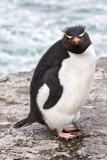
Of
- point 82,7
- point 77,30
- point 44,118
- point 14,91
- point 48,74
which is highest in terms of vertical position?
point 77,30

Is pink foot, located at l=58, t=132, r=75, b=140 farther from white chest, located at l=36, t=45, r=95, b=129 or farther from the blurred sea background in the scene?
the blurred sea background

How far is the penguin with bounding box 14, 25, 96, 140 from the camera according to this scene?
152 inches

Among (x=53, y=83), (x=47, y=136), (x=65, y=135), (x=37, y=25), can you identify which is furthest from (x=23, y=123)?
(x=37, y=25)

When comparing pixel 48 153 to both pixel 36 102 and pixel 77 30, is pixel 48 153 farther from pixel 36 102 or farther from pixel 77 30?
pixel 77 30

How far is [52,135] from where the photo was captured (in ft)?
13.9

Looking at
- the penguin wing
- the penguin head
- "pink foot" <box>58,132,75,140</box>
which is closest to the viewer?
the penguin head

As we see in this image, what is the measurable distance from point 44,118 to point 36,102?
0.18 metres

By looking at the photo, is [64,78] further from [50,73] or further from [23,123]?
[23,123]

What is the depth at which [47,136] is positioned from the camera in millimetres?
4230

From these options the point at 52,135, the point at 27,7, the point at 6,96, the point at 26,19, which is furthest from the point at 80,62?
the point at 27,7

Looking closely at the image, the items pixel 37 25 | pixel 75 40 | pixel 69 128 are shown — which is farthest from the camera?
pixel 37 25

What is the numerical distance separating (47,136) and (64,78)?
0.71 m

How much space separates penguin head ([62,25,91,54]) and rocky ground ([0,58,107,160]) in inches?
36.5

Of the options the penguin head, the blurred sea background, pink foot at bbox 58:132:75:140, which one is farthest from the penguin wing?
the blurred sea background
